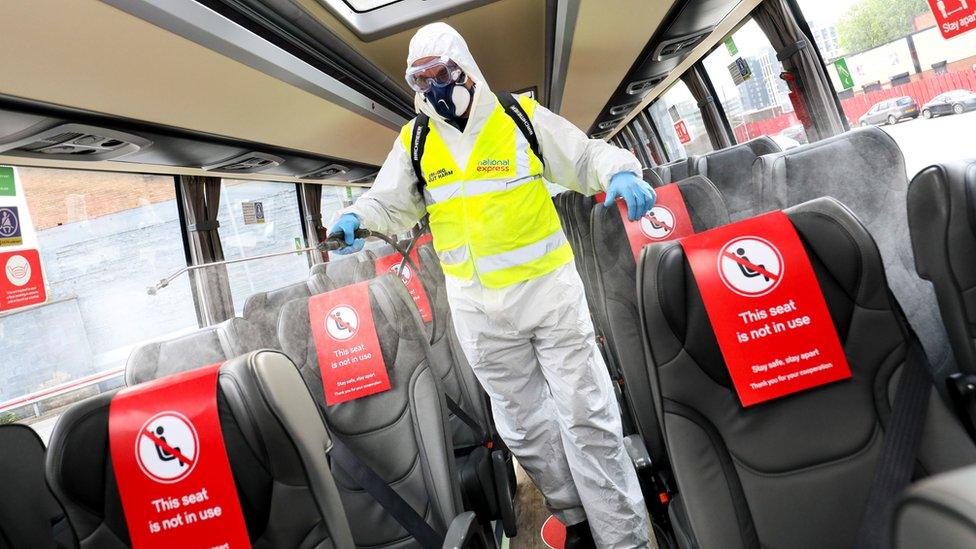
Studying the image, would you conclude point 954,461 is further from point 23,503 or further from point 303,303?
point 23,503

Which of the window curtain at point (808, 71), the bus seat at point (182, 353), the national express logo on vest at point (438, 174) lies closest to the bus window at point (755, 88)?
the window curtain at point (808, 71)

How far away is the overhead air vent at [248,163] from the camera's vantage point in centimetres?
429

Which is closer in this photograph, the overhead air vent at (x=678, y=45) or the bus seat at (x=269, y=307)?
the bus seat at (x=269, y=307)

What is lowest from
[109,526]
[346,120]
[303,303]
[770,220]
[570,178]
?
[109,526]

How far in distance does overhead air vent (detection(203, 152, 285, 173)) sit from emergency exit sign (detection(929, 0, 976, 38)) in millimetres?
4281

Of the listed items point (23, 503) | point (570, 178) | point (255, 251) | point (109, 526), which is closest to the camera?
point (109, 526)

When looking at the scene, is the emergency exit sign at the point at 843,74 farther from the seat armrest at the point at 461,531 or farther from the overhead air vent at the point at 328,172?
the overhead air vent at the point at 328,172

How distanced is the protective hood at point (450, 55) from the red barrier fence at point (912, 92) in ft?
8.73

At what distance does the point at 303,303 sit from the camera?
163 cm

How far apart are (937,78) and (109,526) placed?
164 inches

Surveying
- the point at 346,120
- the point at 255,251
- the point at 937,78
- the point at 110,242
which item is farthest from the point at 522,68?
the point at 110,242

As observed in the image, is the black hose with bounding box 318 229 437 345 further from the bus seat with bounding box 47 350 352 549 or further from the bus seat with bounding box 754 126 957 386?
the bus seat with bounding box 754 126 957 386

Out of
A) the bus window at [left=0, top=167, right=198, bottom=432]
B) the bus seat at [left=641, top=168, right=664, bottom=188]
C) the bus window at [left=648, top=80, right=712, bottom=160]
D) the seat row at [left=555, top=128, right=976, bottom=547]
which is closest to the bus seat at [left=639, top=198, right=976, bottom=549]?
the seat row at [left=555, top=128, right=976, bottom=547]

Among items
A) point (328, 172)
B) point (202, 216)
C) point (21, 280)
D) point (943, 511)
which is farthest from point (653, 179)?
point (328, 172)
